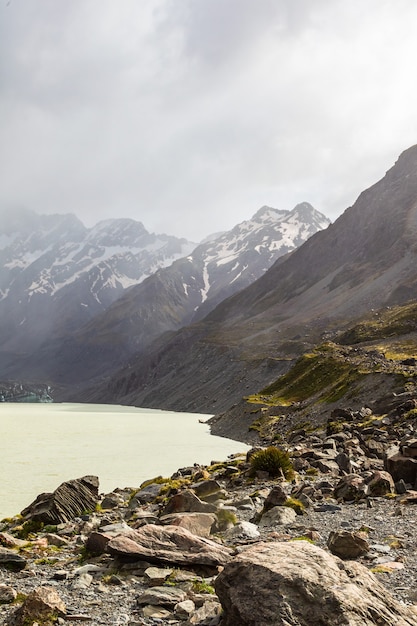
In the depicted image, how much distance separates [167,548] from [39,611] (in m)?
4.39

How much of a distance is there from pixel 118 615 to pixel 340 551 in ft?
21.0

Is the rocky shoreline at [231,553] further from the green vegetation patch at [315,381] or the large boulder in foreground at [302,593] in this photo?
the green vegetation patch at [315,381]

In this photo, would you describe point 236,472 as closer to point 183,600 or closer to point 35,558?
point 35,558

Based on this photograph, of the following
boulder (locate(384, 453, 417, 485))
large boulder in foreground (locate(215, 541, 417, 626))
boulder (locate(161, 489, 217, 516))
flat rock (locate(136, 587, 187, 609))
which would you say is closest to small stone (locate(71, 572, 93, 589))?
flat rock (locate(136, 587, 187, 609))

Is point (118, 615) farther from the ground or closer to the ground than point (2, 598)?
closer to the ground

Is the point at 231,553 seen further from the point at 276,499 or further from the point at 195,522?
the point at 276,499

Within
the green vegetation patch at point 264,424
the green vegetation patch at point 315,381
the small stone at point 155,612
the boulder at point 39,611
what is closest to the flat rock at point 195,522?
the small stone at point 155,612

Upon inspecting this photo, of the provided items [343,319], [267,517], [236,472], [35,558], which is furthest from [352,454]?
[343,319]

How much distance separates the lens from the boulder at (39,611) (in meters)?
10.2

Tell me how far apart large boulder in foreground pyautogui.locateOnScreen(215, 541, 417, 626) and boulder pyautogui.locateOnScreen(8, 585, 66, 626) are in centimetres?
386

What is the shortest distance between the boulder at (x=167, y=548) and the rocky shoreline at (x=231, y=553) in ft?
0.11

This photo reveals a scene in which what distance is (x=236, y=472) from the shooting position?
31.2 m

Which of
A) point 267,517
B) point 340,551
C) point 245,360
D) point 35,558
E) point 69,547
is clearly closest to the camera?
point 340,551

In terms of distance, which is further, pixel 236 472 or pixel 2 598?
pixel 236 472
